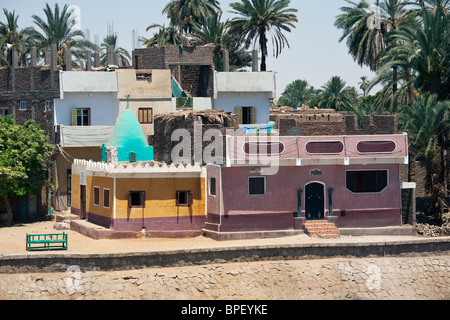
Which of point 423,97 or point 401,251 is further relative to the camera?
point 423,97

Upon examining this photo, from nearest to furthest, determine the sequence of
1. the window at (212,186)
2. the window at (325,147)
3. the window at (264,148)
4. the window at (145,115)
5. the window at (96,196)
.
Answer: the window at (264,148) → the window at (212,186) → the window at (325,147) → the window at (96,196) → the window at (145,115)

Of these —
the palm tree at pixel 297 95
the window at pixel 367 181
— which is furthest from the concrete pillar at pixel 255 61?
the palm tree at pixel 297 95

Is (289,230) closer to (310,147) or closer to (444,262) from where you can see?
(310,147)

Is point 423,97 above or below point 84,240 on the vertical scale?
above

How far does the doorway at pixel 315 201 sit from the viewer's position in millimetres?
38844

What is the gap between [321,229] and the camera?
1502 inches

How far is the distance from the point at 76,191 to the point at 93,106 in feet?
19.7

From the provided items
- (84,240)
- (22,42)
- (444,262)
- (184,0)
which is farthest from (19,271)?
(184,0)

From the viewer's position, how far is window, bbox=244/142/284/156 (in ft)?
123

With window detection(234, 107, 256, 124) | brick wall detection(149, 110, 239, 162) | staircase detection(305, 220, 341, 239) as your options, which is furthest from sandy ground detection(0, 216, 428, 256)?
window detection(234, 107, 256, 124)

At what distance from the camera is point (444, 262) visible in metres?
37.5

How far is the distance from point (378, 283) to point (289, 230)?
4.77m

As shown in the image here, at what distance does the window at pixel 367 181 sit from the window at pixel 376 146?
40.1 inches

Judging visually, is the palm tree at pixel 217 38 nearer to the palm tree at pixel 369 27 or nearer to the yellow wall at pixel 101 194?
the palm tree at pixel 369 27
